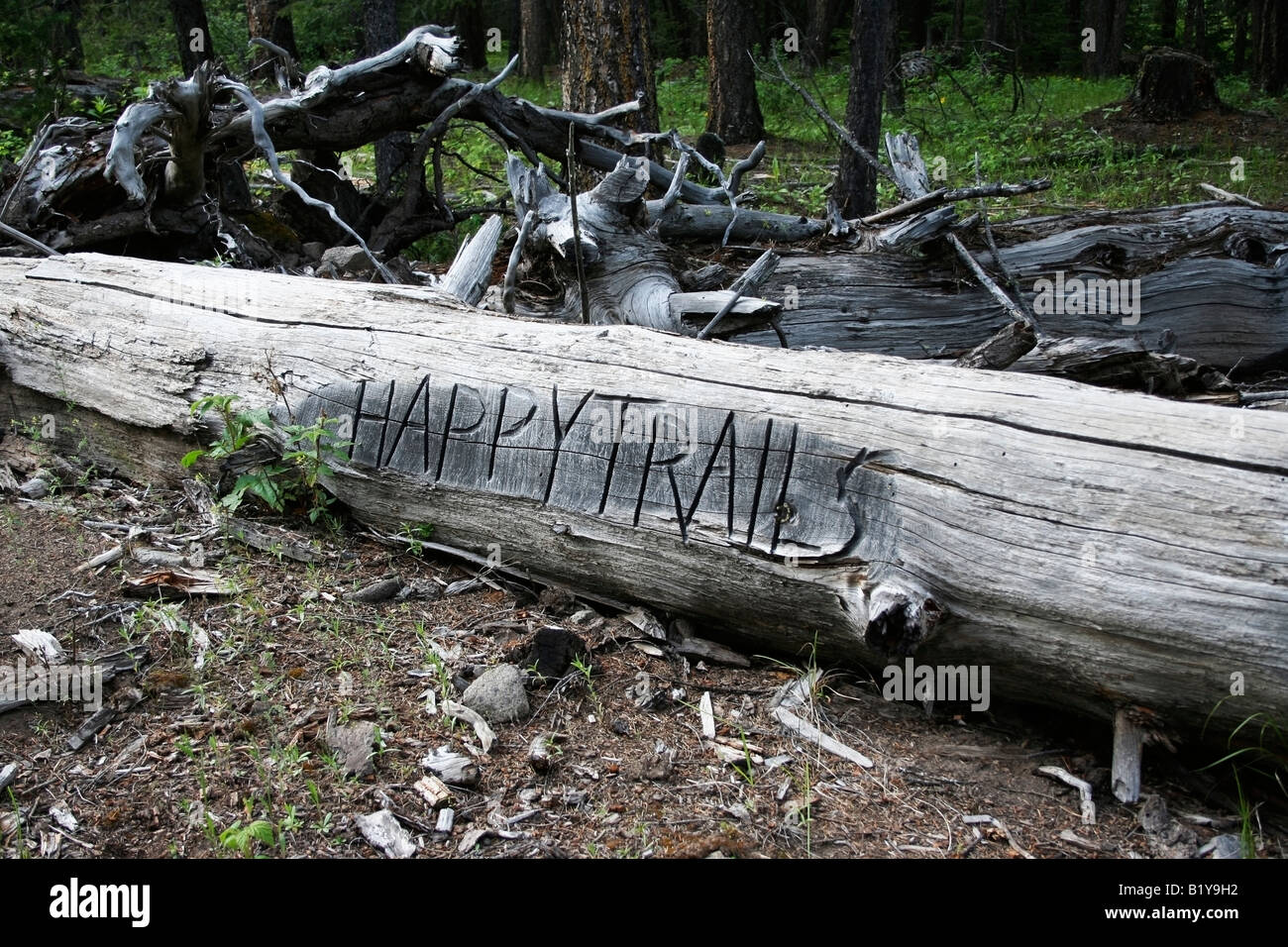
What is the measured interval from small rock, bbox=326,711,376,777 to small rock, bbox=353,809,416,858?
8.0 inches

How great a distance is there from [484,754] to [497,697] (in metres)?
0.23

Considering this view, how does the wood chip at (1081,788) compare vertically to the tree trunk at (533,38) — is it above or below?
below

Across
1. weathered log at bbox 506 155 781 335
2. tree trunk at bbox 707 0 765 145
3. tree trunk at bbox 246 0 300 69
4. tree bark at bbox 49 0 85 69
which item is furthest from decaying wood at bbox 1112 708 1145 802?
tree trunk at bbox 707 0 765 145

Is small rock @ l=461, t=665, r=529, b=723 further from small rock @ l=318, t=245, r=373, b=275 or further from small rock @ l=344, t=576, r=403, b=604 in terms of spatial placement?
small rock @ l=318, t=245, r=373, b=275

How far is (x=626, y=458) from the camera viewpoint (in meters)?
3.74

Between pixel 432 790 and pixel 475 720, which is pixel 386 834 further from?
pixel 475 720

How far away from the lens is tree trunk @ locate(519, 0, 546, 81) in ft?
64.6

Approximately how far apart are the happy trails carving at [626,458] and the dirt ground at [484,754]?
1.65 feet

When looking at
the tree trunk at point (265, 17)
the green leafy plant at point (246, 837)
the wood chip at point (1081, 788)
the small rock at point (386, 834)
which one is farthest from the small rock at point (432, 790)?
the tree trunk at point (265, 17)

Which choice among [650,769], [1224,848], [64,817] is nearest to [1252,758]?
[1224,848]

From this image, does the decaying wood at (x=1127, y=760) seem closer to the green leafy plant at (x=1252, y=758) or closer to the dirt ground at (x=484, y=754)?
the dirt ground at (x=484, y=754)

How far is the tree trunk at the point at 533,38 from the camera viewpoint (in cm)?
1969
